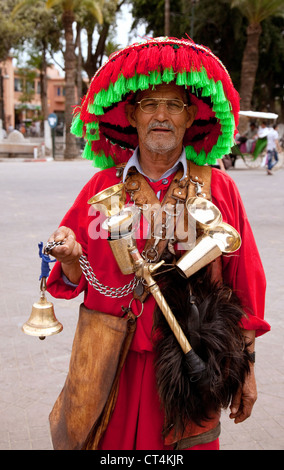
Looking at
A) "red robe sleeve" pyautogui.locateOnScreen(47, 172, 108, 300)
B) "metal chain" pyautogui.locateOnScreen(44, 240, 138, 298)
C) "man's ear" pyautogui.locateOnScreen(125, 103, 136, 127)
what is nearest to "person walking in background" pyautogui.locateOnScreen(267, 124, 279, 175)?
"man's ear" pyautogui.locateOnScreen(125, 103, 136, 127)

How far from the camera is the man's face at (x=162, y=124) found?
2.05 m

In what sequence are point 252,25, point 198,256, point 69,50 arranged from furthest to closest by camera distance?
point 69,50 → point 252,25 → point 198,256

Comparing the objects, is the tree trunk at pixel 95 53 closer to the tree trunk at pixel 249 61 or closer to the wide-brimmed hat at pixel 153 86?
the tree trunk at pixel 249 61

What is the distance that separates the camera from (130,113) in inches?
88.4

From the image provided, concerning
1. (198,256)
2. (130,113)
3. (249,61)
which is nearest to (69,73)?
(249,61)

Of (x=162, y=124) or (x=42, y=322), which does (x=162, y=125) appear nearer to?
(x=162, y=124)

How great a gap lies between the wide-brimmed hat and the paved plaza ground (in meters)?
1.76

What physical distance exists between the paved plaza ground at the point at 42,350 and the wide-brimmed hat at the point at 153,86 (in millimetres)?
1762

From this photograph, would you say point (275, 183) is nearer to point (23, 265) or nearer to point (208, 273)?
point (23, 265)

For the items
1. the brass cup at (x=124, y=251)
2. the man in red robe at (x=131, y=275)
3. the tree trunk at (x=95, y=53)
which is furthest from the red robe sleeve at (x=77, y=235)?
the tree trunk at (x=95, y=53)

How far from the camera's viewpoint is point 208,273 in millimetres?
2018

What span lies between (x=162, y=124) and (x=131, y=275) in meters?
0.62
